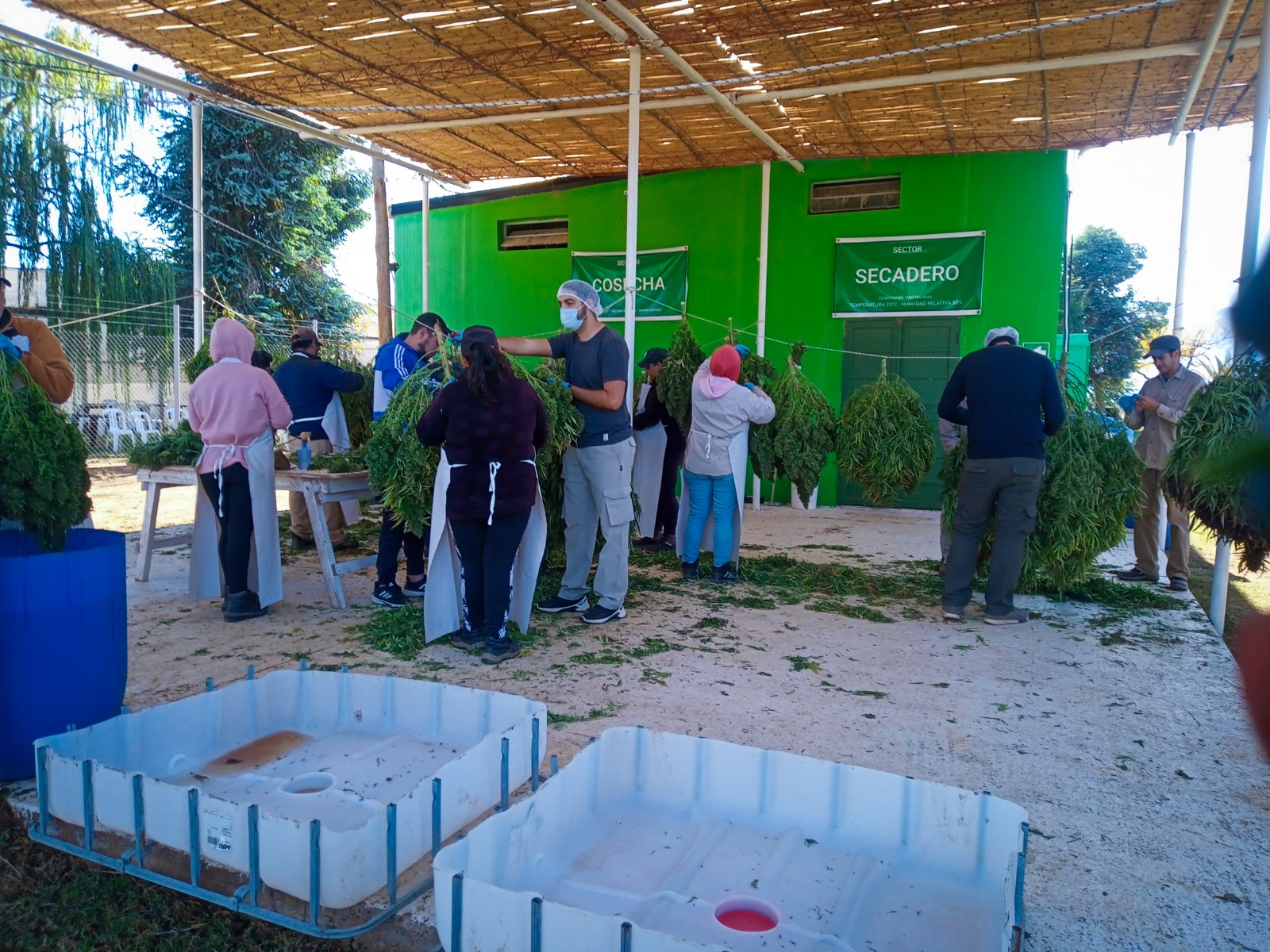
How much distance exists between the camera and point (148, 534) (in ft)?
21.7

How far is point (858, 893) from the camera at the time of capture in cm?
264

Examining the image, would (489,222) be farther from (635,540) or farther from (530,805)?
(530,805)

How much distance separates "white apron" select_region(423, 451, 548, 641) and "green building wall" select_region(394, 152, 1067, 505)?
268 inches

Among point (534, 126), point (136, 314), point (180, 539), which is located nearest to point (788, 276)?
point (534, 126)

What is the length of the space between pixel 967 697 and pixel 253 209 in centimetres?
2395

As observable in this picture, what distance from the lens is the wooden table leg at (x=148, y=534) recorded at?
6602 millimetres

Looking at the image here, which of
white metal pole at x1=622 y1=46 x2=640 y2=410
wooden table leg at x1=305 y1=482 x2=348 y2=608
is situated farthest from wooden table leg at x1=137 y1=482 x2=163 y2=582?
white metal pole at x1=622 y1=46 x2=640 y2=410

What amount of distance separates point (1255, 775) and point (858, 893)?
210cm

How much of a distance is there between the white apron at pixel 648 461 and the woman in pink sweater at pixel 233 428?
10.8 ft

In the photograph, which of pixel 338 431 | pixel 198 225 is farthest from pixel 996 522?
pixel 198 225

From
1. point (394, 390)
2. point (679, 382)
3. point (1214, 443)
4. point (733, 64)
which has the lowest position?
point (1214, 443)

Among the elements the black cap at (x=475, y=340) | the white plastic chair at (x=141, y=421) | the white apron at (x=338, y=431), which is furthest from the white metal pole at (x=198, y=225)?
the white plastic chair at (x=141, y=421)

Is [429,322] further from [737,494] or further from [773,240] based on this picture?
[773,240]

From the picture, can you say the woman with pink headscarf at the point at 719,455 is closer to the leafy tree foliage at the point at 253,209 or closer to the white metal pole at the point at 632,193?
the white metal pole at the point at 632,193
